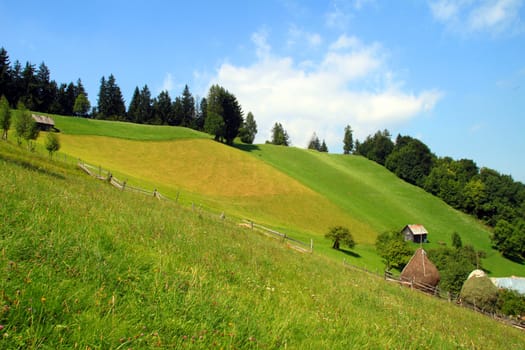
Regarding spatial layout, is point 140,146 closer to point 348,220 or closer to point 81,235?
point 348,220

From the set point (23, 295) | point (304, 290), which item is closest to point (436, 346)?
point (304, 290)

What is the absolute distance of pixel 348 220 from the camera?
61.9m

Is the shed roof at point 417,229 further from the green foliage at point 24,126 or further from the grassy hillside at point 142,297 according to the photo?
the green foliage at point 24,126

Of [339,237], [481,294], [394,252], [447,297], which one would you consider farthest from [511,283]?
[447,297]

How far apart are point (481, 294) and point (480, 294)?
4.5 inches

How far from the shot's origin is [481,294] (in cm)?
3681

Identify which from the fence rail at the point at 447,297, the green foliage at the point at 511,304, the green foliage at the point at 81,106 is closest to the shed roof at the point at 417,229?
the green foliage at the point at 511,304

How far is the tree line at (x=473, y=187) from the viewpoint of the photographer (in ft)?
236

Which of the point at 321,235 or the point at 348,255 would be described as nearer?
the point at 348,255

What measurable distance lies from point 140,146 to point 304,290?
77.2 m

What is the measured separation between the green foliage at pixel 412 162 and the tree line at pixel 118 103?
5579cm

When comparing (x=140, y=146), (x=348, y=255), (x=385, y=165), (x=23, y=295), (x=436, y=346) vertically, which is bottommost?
(x=348, y=255)

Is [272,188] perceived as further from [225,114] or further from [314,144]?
[314,144]

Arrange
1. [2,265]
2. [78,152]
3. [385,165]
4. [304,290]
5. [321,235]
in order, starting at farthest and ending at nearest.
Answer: [385,165] → [78,152] → [321,235] → [304,290] → [2,265]
